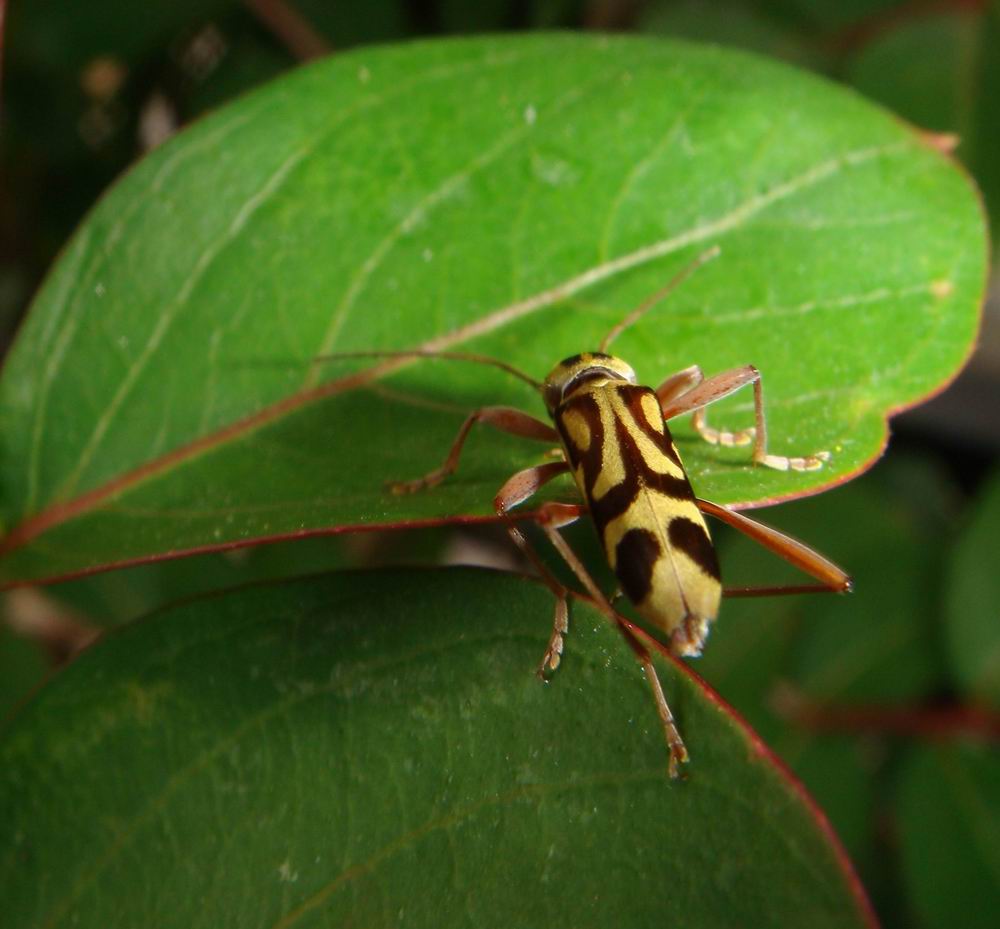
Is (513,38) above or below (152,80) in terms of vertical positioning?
below

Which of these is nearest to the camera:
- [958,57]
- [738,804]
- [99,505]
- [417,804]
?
[738,804]

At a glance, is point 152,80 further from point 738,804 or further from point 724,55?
point 738,804

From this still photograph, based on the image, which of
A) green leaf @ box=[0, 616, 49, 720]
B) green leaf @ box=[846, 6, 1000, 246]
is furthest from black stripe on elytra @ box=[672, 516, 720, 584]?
green leaf @ box=[0, 616, 49, 720]

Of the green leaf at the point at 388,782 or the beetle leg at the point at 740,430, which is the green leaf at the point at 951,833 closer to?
the beetle leg at the point at 740,430

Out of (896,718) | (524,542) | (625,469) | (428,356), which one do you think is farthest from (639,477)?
(896,718)

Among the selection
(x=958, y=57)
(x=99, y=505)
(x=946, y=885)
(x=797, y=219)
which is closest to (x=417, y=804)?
(x=99, y=505)

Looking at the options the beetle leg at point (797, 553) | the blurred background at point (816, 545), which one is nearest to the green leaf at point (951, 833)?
the blurred background at point (816, 545)

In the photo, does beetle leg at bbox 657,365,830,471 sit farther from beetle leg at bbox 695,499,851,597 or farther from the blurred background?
the blurred background
